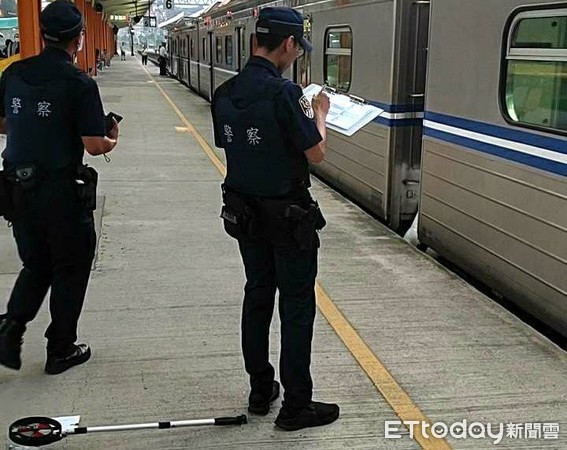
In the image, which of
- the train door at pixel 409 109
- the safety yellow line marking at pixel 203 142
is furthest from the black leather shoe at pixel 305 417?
the safety yellow line marking at pixel 203 142

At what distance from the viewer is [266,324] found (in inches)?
136

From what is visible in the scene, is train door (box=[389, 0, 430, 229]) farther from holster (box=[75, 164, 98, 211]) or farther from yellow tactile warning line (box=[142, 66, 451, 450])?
holster (box=[75, 164, 98, 211])

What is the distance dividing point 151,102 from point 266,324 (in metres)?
17.9

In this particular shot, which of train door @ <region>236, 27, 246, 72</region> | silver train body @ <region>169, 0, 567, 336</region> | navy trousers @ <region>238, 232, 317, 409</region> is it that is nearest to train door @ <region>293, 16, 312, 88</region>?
silver train body @ <region>169, 0, 567, 336</region>

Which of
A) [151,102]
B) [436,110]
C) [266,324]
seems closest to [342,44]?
[436,110]

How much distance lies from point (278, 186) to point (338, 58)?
18.9ft

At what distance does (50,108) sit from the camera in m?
3.56

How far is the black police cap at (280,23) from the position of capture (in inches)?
121

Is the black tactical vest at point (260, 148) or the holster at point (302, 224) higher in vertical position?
the black tactical vest at point (260, 148)

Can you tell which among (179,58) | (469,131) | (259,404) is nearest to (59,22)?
(259,404)

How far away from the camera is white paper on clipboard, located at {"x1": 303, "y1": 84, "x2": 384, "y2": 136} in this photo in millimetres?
3990

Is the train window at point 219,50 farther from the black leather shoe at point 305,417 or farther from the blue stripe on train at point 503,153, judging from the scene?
the black leather shoe at point 305,417

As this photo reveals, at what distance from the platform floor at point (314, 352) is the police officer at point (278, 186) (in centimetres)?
39

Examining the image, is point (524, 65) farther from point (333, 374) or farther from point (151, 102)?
point (151, 102)
